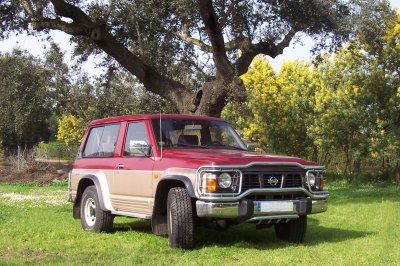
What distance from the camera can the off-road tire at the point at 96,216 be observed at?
8.91 meters

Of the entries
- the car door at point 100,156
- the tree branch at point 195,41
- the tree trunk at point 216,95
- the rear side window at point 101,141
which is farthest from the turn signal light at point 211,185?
the tree branch at point 195,41

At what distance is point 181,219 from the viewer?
7074mm

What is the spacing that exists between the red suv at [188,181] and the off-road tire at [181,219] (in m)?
0.01

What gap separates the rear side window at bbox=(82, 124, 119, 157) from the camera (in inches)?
356

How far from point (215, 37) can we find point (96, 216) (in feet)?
24.4

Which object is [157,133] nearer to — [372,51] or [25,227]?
[25,227]

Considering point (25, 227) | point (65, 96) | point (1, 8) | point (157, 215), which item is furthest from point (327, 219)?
point (65, 96)

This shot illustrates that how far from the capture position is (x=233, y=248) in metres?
7.45

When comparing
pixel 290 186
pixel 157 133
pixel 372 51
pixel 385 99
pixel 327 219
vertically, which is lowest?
pixel 327 219

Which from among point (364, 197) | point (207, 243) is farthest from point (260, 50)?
point (207, 243)

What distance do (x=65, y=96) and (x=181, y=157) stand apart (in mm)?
27718

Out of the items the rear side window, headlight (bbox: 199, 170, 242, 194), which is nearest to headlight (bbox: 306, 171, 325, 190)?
headlight (bbox: 199, 170, 242, 194)

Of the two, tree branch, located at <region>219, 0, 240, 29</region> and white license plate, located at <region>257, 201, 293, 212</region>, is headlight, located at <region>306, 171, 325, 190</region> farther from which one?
tree branch, located at <region>219, 0, 240, 29</region>

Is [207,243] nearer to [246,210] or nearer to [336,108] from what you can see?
[246,210]
